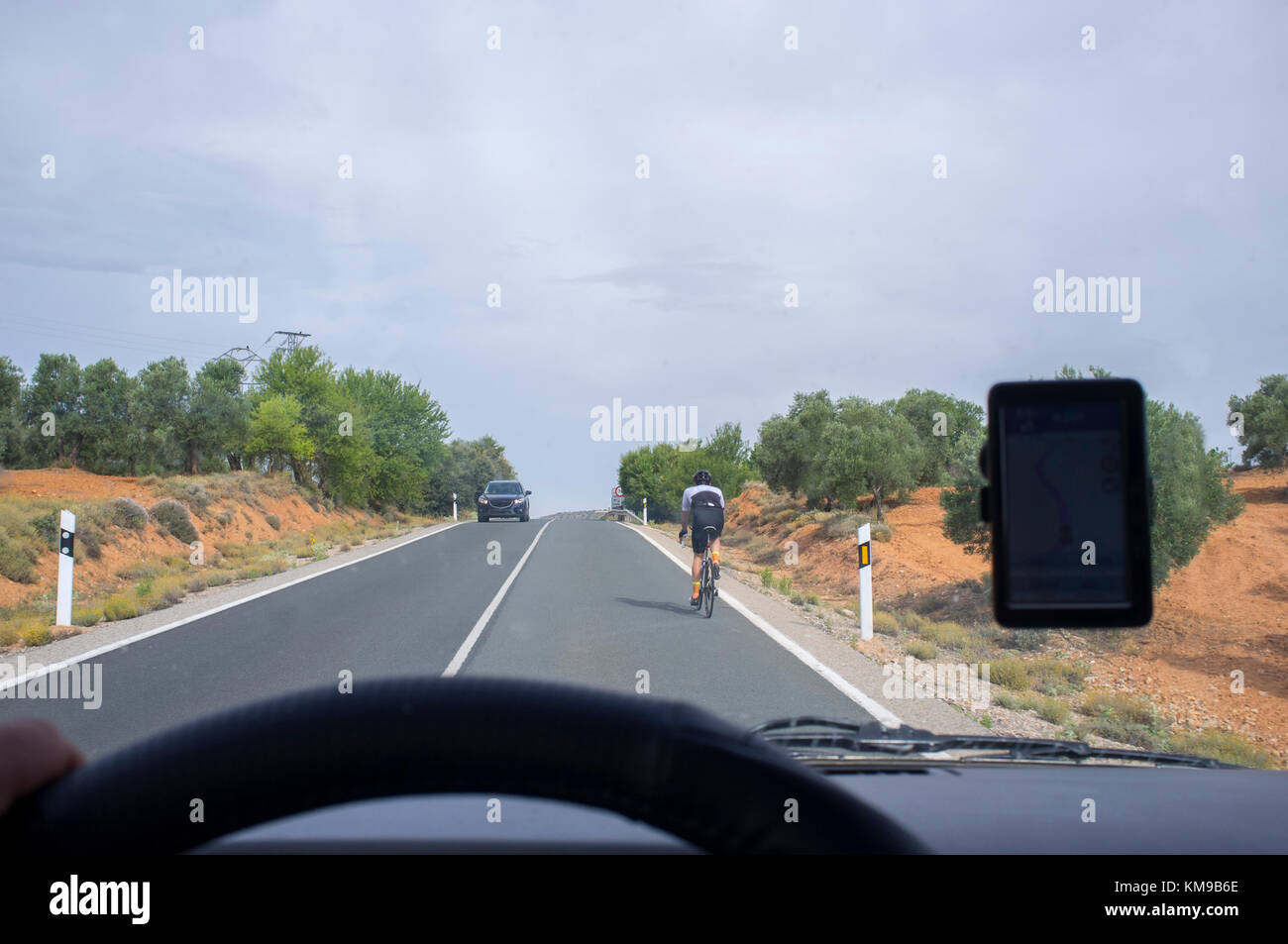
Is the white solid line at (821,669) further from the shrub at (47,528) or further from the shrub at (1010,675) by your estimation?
the shrub at (47,528)

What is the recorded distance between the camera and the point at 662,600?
53.5ft

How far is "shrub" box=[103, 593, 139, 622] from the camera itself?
1460 centimetres

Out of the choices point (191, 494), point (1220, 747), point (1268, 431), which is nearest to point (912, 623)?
point (1220, 747)

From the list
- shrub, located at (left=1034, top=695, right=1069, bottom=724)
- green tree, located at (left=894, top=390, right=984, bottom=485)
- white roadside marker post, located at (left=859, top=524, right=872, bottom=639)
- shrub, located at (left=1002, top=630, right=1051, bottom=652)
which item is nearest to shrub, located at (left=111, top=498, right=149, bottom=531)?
green tree, located at (left=894, top=390, right=984, bottom=485)

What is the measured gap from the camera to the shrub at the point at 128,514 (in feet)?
86.6

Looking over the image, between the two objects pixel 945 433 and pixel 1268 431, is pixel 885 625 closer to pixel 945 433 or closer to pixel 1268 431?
pixel 945 433

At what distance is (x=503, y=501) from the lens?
1783 inches

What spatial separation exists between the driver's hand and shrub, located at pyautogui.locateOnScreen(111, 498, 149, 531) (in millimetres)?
28400

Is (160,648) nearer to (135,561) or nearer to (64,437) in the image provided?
(135,561)

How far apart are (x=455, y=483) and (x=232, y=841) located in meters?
74.3

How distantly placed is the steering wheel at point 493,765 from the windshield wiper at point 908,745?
3194 millimetres

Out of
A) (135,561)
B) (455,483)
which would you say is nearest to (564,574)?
(135,561)

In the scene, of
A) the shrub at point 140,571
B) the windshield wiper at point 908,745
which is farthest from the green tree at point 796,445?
the windshield wiper at point 908,745
